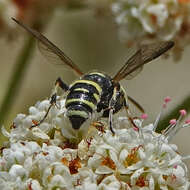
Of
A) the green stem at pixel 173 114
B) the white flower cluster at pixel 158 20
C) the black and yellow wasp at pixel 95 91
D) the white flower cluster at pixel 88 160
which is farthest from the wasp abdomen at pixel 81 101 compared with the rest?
the white flower cluster at pixel 158 20

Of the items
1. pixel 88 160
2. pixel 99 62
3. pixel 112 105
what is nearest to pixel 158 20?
pixel 112 105

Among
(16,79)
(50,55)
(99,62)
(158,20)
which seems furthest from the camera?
(99,62)

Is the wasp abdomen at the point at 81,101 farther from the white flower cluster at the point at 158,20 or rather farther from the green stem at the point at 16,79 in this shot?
the white flower cluster at the point at 158,20

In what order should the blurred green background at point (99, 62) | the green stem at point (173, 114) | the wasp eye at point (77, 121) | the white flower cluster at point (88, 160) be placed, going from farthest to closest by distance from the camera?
the blurred green background at point (99, 62) → the green stem at point (173, 114) → the wasp eye at point (77, 121) → the white flower cluster at point (88, 160)

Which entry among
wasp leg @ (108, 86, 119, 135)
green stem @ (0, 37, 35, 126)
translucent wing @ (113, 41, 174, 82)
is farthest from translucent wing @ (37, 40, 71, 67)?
green stem @ (0, 37, 35, 126)

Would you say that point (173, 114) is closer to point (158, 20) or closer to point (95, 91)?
point (158, 20)

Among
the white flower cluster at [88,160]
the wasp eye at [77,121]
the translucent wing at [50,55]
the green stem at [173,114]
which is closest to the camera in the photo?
the white flower cluster at [88,160]
